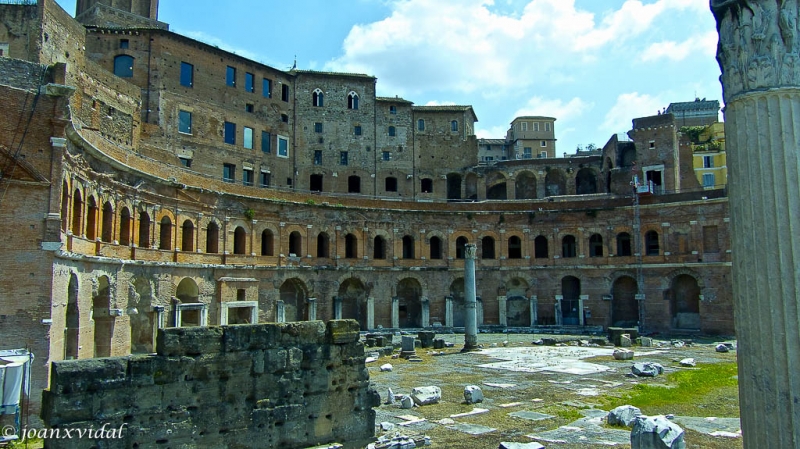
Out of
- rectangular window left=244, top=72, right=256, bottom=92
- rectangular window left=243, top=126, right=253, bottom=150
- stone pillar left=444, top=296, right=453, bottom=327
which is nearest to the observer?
stone pillar left=444, top=296, right=453, bottom=327

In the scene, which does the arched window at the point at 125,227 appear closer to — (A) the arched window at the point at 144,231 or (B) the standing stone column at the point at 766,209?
(A) the arched window at the point at 144,231

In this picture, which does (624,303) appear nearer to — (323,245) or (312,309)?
(323,245)

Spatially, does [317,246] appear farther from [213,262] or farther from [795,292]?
[795,292]

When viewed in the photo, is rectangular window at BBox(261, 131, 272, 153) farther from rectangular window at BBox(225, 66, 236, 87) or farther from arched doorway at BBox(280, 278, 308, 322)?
arched doorway at BBox(280, 278, 308, 322)

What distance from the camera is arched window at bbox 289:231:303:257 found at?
1431 inches

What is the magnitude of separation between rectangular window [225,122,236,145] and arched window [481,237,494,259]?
17.4 metres

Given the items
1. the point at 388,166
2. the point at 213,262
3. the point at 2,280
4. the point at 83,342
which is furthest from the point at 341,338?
the point at 388,166

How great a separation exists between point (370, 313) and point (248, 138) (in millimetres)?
13727

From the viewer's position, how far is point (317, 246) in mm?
37844

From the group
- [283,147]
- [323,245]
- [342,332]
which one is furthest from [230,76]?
[342,332]

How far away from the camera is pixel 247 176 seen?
130 ft

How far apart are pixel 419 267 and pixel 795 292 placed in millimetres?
34962

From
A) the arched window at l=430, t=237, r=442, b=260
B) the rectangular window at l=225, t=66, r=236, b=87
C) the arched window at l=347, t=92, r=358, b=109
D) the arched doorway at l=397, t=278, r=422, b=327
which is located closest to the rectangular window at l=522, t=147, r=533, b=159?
the arched window at l=347, t=92, r=358, b=109

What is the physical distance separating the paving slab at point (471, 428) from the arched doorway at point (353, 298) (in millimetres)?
24810
